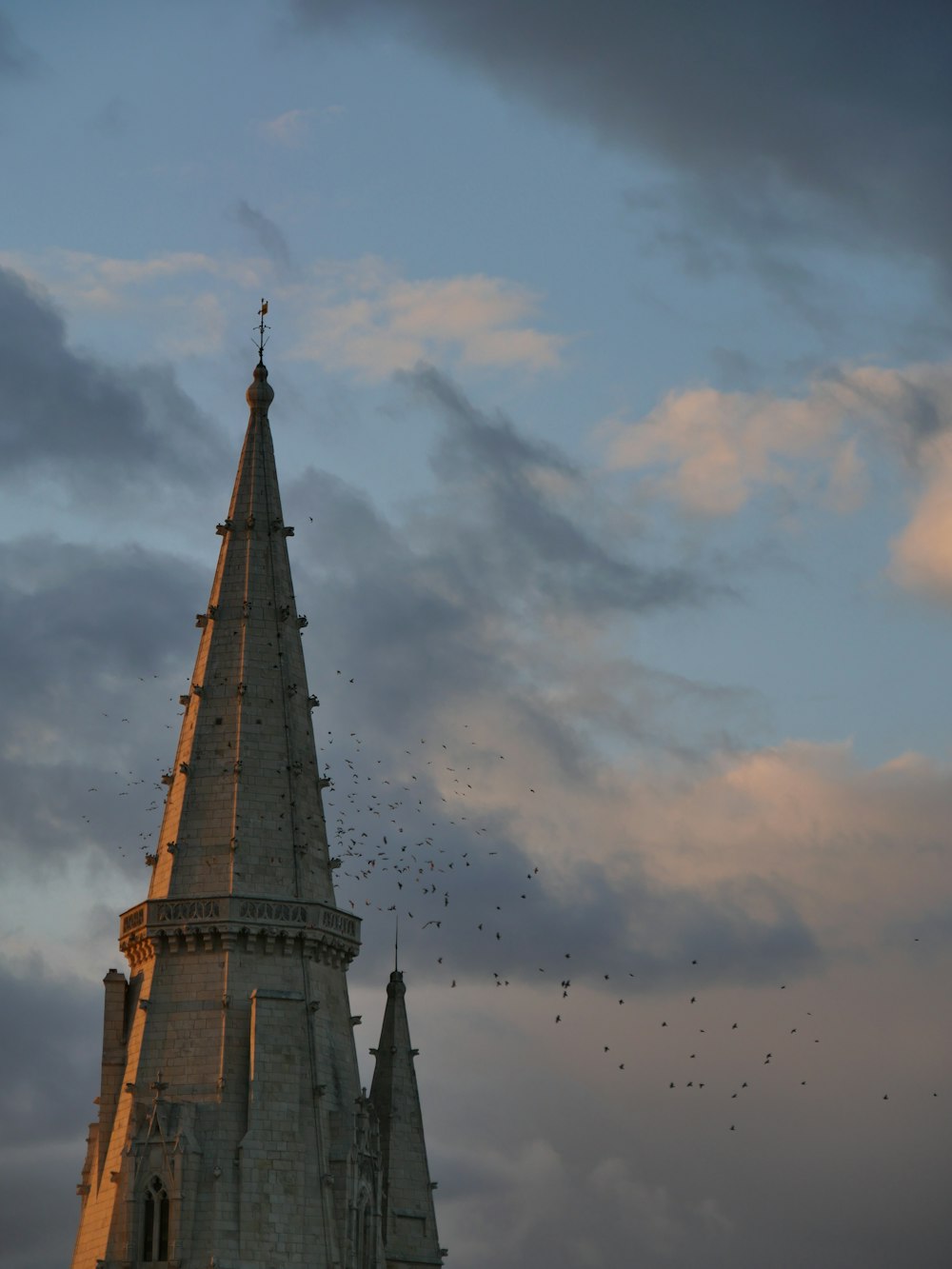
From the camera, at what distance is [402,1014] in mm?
117562

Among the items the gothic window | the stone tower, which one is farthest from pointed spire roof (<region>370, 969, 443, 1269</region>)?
the gothic window

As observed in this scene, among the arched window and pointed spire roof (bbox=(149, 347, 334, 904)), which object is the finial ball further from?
the arched window

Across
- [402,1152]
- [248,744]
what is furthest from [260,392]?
[402,1152]

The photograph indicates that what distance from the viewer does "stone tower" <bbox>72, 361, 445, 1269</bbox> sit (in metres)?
106

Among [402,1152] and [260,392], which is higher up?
[260,392]

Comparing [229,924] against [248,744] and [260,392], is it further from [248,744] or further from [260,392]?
[260,392]

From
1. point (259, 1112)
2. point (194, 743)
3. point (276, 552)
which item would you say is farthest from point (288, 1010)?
point (276, 552)

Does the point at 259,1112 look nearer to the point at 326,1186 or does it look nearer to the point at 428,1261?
the point at 326,1186

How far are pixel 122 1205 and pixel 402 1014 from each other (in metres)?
16.6

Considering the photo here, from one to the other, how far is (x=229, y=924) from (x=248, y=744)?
781 centimetres

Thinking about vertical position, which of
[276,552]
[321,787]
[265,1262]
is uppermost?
[276,552]

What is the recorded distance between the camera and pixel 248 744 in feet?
370

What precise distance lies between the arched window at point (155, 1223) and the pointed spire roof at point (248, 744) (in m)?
11.8

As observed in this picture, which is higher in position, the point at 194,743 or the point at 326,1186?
the point at 194,743
